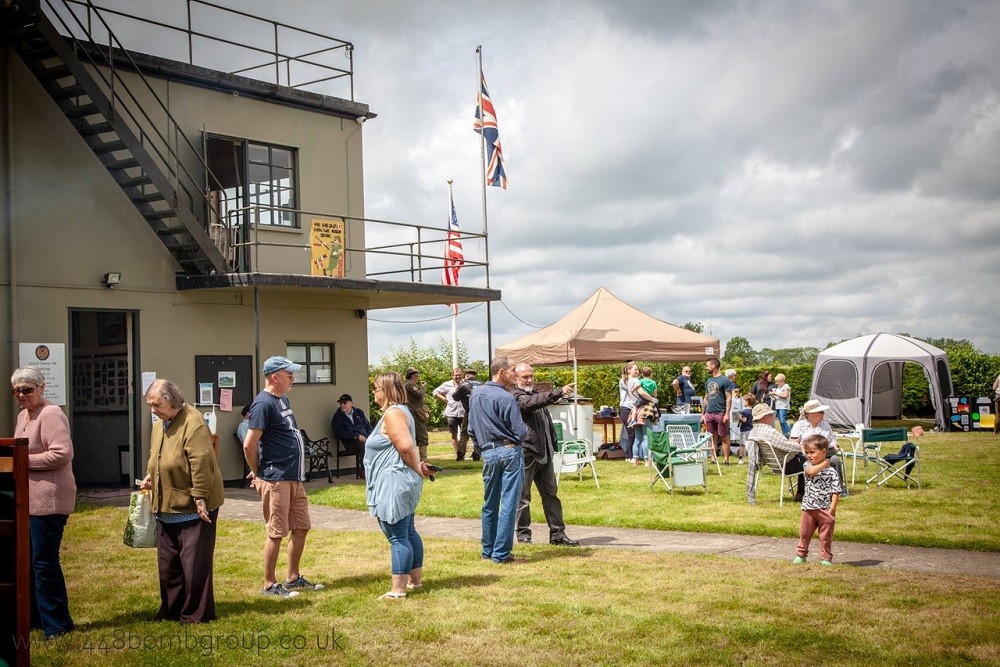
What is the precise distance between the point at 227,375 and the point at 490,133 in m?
7.22

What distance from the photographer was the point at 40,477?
21.5 ft

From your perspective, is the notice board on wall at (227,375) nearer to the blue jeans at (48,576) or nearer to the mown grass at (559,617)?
the mown grass at (559,617)

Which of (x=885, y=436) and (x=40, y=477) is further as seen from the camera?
(x=885, y=436)

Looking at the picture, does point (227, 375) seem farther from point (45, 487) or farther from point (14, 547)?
point (14, 547)

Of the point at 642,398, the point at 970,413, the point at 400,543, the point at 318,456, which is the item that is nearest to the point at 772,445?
the point at 642,398

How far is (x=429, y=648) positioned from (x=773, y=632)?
2.17 metres

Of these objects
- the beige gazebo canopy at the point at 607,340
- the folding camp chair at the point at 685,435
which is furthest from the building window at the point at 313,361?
the folding camp chair at the point at 685,435

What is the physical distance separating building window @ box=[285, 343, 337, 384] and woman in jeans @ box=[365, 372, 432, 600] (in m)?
10.0

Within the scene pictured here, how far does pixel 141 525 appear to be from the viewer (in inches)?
270

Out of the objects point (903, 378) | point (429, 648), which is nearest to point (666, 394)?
point (903, 378)

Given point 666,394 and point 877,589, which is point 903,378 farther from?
point 877,589

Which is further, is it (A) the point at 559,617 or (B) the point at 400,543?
Result: (B) the point at 400,543

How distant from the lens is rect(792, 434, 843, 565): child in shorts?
344 inches

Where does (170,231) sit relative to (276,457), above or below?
above
